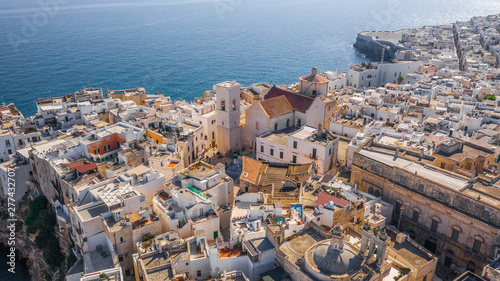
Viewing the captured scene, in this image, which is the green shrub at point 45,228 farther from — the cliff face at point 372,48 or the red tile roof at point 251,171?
the cliff face at point 372,48

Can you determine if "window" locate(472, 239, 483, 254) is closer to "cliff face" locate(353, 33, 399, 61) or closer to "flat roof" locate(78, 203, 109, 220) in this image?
"flat roof" locate(78, 203, 109, 220)

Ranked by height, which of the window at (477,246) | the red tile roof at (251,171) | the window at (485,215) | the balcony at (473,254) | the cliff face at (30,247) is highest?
the window at (485,215)

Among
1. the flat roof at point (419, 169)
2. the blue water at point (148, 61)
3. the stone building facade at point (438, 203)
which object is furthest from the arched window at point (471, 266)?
the blue water at point (148, 61)

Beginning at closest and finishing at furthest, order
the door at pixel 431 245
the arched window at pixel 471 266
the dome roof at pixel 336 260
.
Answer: the dome roof at pixel 336 260 < the arched window at pixel 471 266 < the door at pixel 431 245

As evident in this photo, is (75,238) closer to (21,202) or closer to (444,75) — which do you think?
(21,202)

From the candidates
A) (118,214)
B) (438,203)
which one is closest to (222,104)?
(118,214)

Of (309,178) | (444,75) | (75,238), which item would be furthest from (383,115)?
(75,238)
